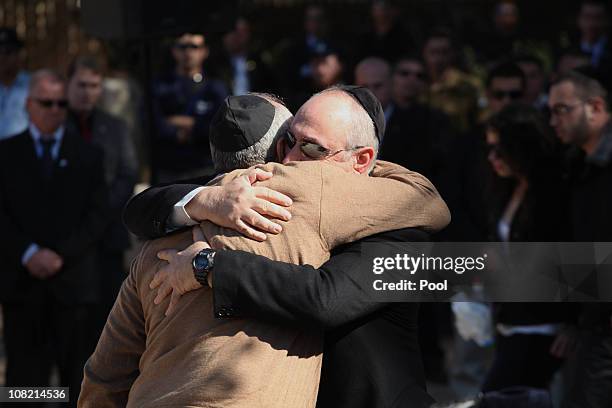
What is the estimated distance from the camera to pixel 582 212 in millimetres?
4508

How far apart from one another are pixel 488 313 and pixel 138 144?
20.7 feet

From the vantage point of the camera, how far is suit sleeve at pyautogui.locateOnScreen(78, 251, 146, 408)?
2984 millimetres

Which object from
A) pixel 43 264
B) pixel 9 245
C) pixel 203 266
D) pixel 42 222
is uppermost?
pixel 203 266

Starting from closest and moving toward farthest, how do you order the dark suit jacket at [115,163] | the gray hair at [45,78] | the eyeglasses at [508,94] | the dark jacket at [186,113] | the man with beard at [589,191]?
1. the man with beard at [589,191]
2. the gray hair at [45,78]
3. the dark suit jacket at [115,163]
4. the eyeglasses at [508,94]
5. the dark jacket at [186,113]

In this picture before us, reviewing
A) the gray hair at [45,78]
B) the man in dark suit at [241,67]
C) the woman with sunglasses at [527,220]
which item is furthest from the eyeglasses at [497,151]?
the man in dark suit at [241,67]

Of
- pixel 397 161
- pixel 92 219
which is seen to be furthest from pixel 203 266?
pixel 397 161

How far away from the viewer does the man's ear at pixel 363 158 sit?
9.50 ft

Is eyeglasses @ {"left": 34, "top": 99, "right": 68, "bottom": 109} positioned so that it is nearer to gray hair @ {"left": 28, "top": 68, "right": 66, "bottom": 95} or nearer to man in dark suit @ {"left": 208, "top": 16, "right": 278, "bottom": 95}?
gray hair @ {"left": 28, "top": 68, "right": 66, "bottom": 95}

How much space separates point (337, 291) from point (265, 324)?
0.20 m

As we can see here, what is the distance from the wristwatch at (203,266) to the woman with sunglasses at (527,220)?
239 cm

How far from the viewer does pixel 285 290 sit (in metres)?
2.67

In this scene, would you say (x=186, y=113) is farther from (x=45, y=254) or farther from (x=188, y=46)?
(x=45, y=254)

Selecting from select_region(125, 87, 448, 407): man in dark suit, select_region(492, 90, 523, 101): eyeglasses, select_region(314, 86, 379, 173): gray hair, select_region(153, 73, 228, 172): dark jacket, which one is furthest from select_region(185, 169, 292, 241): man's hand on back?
select_region(153, 73, 228, 172): dark jacket

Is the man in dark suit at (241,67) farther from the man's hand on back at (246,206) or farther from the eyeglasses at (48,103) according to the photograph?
the man's hand on back at (246,206)
